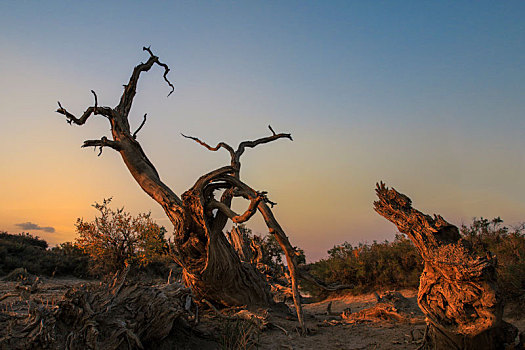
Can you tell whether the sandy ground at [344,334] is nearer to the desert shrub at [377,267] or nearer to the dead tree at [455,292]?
the dead tree at [455,292]

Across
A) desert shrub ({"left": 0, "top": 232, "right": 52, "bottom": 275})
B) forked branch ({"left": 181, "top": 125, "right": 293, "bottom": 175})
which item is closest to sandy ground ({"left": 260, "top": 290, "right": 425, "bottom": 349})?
forked branch ({"left": 181, "top": 125, "right": 293, "bottom": 175})

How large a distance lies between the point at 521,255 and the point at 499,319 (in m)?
4.70

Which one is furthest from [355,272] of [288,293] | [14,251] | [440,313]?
[14,251]

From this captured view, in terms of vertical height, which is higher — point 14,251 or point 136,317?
point 14,251

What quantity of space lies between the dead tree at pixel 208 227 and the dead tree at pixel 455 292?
87.4 inches

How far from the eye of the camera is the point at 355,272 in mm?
12398

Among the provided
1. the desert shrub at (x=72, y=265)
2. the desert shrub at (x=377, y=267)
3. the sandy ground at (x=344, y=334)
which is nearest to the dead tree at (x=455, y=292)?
the sandy ground at (x=344, y=334)

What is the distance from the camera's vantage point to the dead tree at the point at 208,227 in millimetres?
7000

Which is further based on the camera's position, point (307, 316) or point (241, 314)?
point (307, 316)

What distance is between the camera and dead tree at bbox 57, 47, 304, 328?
23.0ft

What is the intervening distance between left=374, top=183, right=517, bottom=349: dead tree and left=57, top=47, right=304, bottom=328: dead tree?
222cm

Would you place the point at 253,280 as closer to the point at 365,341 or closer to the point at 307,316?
the point at 307,316

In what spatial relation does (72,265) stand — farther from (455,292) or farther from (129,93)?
(455,292)

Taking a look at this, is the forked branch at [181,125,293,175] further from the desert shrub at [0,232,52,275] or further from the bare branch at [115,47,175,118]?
the desert shrub at [0,232,52,275]
